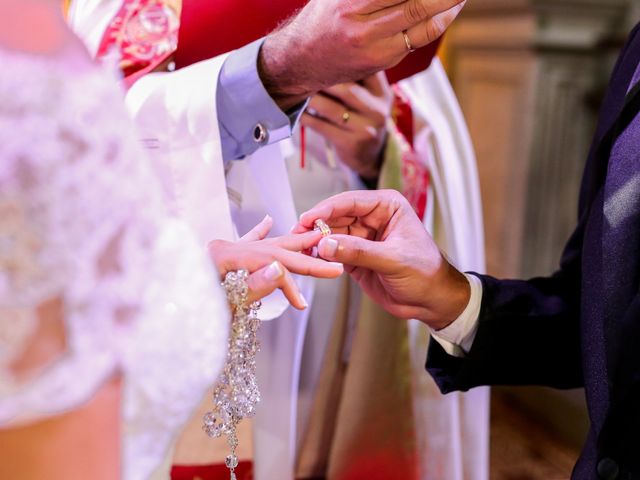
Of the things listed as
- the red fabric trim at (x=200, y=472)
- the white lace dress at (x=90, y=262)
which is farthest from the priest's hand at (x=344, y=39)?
the red fabric trim at (x=200, y=472)

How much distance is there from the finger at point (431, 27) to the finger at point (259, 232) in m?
0.23

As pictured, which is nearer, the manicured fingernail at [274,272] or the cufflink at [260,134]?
the manicured fingernail at [274,272]

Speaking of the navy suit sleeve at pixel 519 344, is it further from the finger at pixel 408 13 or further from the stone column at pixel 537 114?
the stone column at pixel 537 114

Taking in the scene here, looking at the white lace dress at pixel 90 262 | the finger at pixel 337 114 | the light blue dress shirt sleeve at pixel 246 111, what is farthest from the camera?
the finger at pixel 337 114

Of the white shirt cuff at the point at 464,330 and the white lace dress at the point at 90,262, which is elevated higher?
the white lace dress at the point at 90,262

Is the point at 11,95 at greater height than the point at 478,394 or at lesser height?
greater

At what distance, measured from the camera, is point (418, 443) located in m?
1.16

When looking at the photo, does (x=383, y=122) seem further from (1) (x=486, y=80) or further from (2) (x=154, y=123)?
(1) (x=486, y=80)

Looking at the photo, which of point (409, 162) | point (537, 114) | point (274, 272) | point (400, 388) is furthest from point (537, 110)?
point (274, 272)

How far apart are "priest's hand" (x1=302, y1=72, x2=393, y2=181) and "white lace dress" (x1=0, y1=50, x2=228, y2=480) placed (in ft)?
1.99

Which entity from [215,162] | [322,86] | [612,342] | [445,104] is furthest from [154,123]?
[445,104]

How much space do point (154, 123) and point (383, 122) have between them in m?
0.44

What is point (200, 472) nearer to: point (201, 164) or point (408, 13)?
point (201, 164)

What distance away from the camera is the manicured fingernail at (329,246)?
2.00 feet
